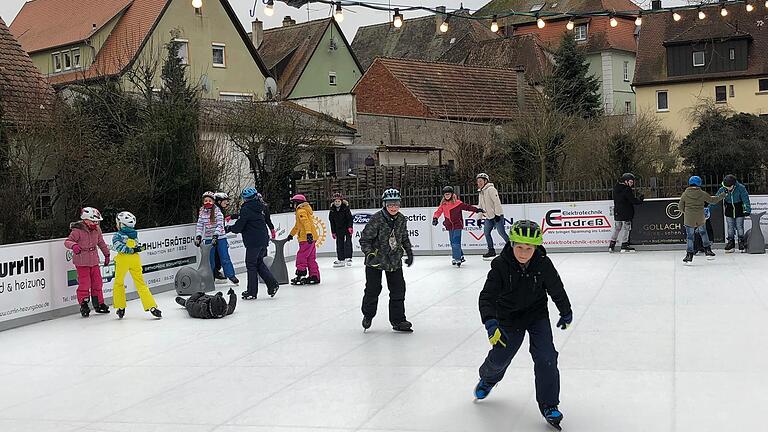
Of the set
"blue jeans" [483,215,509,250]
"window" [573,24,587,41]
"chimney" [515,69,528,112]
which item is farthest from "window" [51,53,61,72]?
"window" [573,24,587,41]

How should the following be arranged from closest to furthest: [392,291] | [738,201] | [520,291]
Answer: [520,291]
[392,291]
[738,201]

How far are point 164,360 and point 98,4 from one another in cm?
3636

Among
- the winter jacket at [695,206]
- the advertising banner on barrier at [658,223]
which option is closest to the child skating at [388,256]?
the winter jacket at [695,206]

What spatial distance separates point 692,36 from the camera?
48781 millimetres

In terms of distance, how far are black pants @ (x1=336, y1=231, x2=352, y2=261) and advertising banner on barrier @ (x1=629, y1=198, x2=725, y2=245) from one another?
640cm

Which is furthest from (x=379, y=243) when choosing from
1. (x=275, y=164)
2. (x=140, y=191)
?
(x=275, y=164)

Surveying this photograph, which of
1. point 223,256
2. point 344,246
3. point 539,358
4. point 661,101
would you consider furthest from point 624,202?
point 661,101

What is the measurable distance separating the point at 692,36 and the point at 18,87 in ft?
121

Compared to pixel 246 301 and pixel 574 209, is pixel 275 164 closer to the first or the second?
pixel 574 209

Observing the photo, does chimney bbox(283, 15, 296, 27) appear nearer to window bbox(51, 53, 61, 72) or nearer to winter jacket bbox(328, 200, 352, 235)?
window bbox(51, 53, 61, 72)

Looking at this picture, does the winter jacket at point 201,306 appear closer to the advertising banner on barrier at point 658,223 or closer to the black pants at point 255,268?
the black pants at point 255,268

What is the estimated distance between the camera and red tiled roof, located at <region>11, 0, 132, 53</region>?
134 feet

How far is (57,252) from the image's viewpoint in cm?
1379

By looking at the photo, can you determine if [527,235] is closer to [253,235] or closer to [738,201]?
[253,235]
